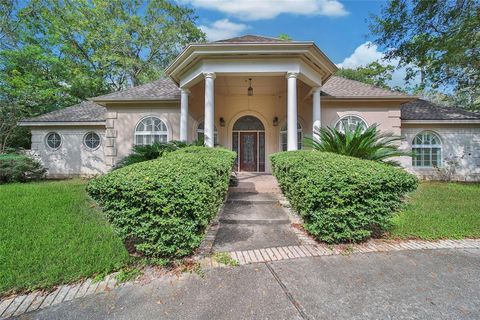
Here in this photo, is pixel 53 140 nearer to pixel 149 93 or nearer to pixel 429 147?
pixel 149 93

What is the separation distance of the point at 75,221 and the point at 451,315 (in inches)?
212

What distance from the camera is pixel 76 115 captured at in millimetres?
11531

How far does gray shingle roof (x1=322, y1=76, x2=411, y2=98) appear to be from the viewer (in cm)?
930

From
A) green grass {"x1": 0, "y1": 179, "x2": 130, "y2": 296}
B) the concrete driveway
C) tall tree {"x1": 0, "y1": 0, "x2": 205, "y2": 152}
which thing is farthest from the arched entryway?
tall tree {"x1": 0, "y1": 0, "x2": 205, "y2": 152}

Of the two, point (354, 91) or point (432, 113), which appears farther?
point (432, 113)

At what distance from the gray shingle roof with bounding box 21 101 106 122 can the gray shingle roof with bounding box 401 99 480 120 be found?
14570mm

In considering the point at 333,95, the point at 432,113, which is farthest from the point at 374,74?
the point at 333,95

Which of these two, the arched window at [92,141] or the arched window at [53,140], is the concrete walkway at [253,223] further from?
the arched window at [53,140]

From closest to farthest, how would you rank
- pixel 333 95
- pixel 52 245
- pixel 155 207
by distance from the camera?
pixel 155 207 < pixel 52 245 < pixel 333 95

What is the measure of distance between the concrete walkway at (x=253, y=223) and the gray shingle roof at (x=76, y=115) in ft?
30.0

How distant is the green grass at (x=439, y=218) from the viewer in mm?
3771

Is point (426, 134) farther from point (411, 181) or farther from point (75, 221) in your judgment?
point (75, 221)

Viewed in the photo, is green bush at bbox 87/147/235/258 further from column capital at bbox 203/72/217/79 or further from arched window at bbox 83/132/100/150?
arched window at bbox 83/132/100/150

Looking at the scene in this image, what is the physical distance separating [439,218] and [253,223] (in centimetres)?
370
